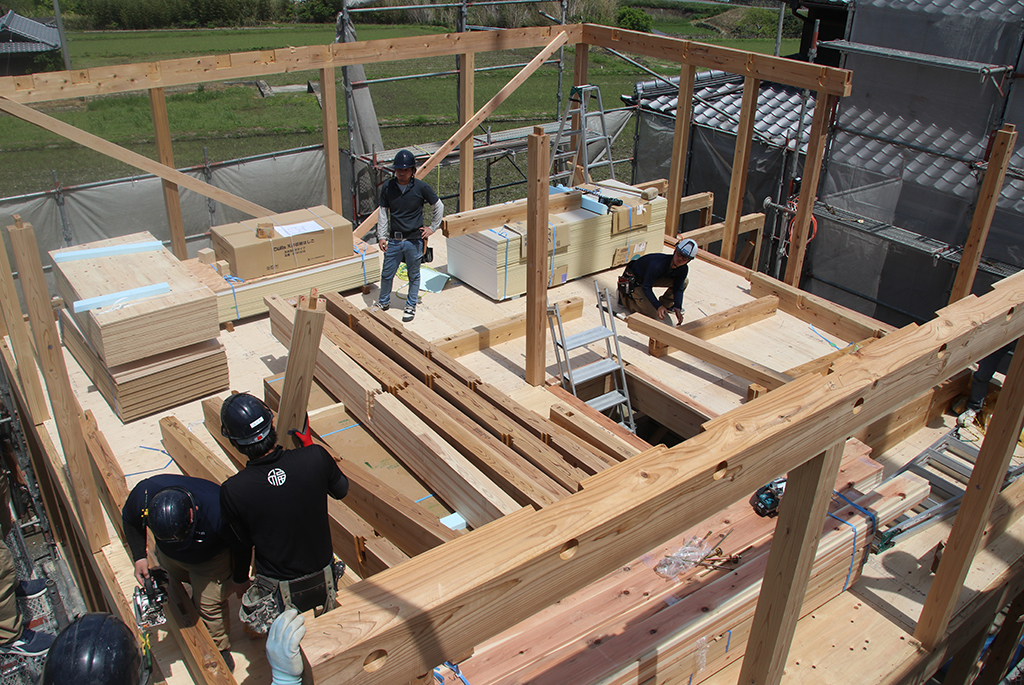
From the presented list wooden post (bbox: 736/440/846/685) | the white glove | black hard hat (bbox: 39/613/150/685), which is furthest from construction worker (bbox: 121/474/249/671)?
wooden post (bbox: 736/440/846/685)

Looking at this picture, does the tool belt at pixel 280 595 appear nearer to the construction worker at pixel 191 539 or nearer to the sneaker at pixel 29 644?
the construction worker at pixel 191 539

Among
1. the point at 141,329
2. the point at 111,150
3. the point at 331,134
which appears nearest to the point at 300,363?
the point at 141,329

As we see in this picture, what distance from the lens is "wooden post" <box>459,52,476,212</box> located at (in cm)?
1055

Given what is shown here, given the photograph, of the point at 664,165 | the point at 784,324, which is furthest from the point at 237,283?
the point at 664,165

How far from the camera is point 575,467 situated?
18.6 ft

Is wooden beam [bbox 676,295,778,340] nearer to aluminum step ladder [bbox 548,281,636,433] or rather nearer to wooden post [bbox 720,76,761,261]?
aluminum step ladder [bbox 548,281,636,433]

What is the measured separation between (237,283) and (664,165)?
8.38m

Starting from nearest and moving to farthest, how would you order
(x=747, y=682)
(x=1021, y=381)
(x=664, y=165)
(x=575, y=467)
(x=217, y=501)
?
(x=747, y=682)
(x=1021, y=381)
(x=217, y=501)
(x=575, y=467)
(x=664, y=165)

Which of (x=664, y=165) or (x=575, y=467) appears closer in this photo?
(x=575, y=467)

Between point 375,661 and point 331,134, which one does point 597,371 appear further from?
point 375,661

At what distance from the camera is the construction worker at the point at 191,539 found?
3891mm

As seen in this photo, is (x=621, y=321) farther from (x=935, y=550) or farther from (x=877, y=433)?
(x=935, y=550)

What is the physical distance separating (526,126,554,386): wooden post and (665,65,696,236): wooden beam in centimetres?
369

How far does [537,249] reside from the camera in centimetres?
675
